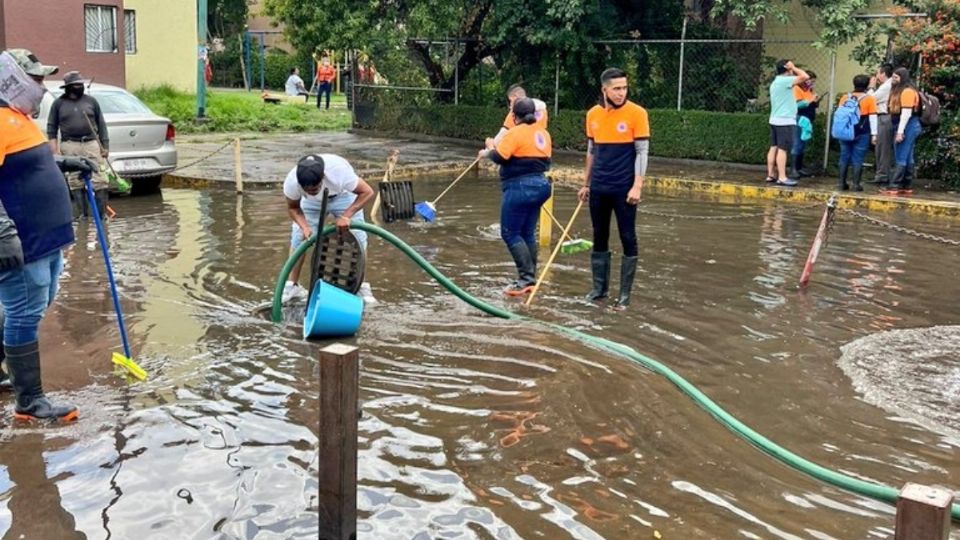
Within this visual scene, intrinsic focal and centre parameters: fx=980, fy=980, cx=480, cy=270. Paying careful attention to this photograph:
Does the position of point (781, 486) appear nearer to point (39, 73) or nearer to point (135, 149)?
point (39, 73)

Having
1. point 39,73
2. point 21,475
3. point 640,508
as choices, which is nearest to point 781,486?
point 640,508

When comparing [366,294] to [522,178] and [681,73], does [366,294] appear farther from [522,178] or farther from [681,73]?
[681,73]

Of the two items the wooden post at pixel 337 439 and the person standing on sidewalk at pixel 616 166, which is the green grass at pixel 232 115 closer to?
the person standing on sidewalk at pixel 616 166

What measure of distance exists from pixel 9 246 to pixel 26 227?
20 centimetres

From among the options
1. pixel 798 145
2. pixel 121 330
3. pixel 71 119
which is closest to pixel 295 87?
pixel 798 145

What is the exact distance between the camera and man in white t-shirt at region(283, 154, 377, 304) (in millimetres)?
6844

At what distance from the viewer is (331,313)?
22.0 feet

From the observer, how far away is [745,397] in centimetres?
595

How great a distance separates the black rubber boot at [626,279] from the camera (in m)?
8.12

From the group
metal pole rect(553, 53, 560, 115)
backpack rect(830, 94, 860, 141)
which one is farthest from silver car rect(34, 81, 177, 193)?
backpack rect(830, 94, 860, 141)

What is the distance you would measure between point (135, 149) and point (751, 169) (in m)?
10.2

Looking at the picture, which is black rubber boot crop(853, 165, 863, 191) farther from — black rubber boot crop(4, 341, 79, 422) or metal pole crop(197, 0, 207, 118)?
metal pole crop(197, 0, 207, 118)

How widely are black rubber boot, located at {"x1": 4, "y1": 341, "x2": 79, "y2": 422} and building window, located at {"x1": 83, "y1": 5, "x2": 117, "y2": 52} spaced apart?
21628 millimetres

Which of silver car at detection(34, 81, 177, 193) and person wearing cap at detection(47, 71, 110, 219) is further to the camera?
silver car at detection(34, 81, 177, 193)
